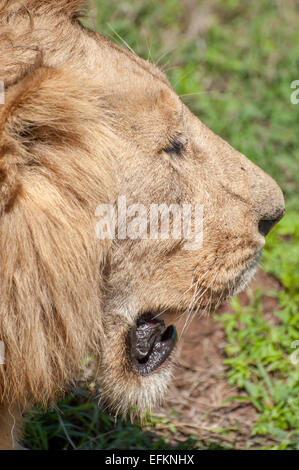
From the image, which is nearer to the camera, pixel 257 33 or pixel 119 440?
pixel 119 440

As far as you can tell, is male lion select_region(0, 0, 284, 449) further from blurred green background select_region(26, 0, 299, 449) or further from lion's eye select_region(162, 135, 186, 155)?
blurred green background select_region(26, 0, 299, 449)

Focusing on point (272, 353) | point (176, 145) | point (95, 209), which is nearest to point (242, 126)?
point (272, 353)

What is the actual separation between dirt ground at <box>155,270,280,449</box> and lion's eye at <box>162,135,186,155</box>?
997 mm

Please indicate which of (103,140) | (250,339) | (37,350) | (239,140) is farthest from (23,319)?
(239,140)

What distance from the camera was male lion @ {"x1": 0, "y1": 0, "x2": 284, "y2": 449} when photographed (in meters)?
1.74

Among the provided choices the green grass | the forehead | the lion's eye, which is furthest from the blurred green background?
the lion's eye

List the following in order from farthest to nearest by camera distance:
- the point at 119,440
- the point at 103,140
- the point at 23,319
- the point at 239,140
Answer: the point at 239,140 < the point at 119,440 < the point at 103,140 < the point at 23,319

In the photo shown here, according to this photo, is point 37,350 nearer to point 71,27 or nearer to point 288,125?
point 71,27

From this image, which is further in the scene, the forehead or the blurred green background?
the blurred green background

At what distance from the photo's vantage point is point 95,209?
1871mm

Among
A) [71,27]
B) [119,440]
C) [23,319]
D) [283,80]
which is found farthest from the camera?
[283,80]

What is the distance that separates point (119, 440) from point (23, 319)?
3.88ft

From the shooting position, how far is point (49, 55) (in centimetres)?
190

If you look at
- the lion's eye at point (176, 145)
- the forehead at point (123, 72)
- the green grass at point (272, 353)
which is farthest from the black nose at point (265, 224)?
the green grass at point (272, 353)
